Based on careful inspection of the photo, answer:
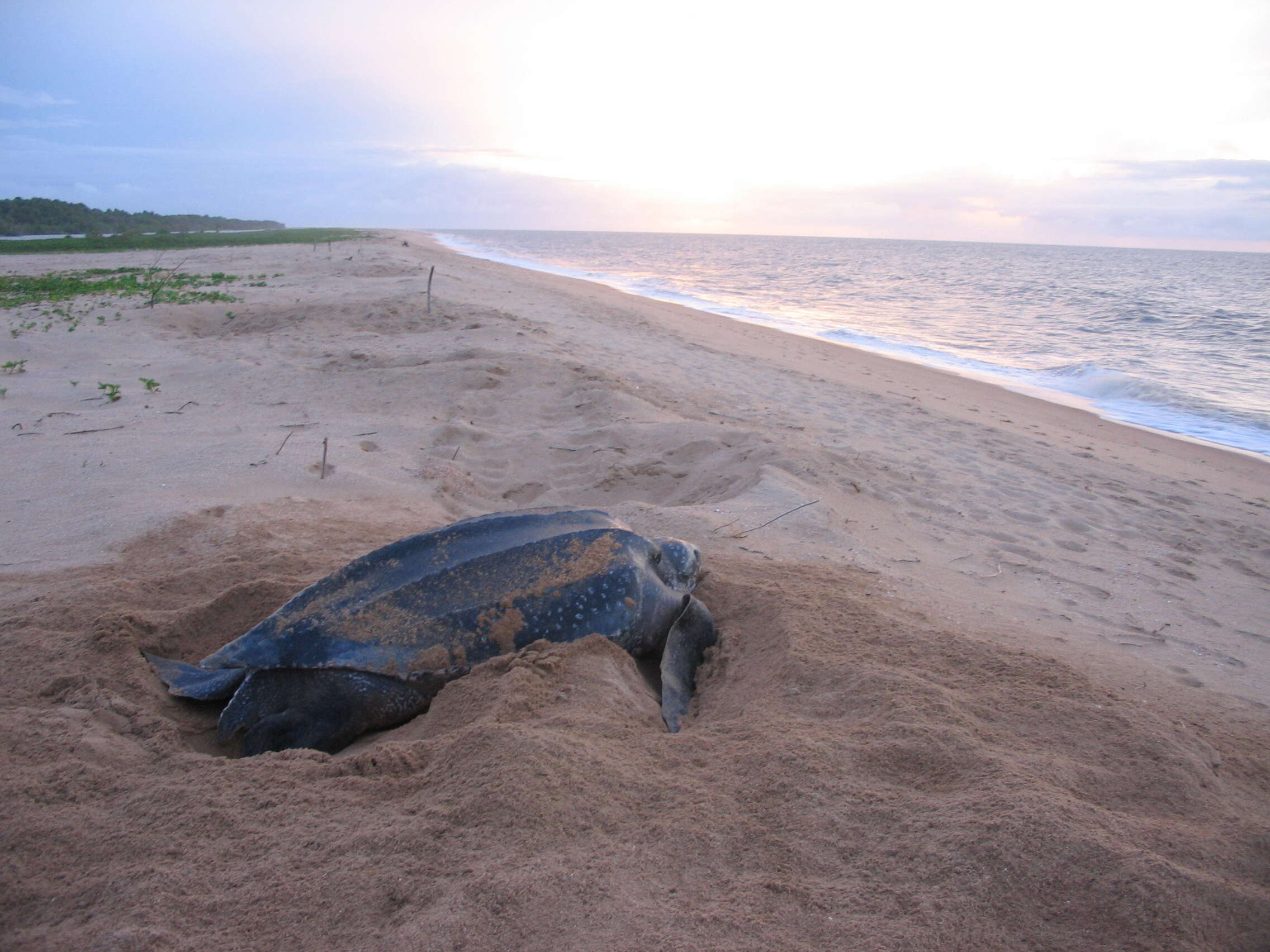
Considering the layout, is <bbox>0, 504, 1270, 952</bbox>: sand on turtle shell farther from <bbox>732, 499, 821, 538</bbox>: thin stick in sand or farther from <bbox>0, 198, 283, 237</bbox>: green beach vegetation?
<bbox>0, 198, 283, 237</bbox>: green beach vegetation

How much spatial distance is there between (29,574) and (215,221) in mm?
62711

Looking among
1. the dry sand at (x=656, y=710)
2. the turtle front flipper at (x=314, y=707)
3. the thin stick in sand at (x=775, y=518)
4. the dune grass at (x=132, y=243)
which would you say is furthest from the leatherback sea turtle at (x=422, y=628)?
the dune grass at (x=132, y=243)

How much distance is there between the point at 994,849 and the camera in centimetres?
136

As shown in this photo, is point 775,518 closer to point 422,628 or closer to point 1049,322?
point 422,628

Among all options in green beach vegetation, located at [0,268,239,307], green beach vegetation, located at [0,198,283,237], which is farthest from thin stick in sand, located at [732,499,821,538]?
green beach vegetation, located at [0,198,283,237]

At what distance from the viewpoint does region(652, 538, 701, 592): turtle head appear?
2621 mm

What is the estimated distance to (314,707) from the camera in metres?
1.99

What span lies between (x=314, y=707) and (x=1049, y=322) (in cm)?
1683

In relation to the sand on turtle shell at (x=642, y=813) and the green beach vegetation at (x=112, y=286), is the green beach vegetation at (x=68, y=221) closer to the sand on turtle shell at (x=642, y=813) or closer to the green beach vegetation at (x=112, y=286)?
the green beach vegetation at (x=112, y=286)

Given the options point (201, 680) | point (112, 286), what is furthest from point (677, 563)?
point (112, 286)

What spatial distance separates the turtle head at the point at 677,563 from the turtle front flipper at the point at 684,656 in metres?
0.10

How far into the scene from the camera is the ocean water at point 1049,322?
8.09m

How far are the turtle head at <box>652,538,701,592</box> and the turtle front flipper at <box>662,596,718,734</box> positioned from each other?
0.32 feet

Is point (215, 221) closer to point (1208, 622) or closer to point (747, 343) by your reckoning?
point (747, 343)
